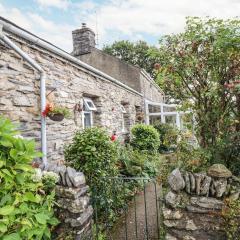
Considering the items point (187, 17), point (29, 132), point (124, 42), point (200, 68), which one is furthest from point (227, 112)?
point (124, 42)

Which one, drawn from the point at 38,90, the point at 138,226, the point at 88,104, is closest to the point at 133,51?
the point at 88,104

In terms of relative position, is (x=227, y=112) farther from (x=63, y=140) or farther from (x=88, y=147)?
(x=63, y=140)

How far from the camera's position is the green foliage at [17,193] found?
2544 mm

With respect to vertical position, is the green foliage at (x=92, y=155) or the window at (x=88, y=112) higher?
the window at (x=88, y=112)

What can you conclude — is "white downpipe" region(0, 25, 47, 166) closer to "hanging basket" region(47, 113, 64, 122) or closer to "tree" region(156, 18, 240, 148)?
"hanging basket" region(47, 113, 64, 122)

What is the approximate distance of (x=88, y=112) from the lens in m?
7.73

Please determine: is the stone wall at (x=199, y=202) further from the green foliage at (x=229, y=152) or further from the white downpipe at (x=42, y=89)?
the white downpipe at (x=42, y=89)

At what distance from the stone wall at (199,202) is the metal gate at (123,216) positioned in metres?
0.46

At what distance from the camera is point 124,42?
1155 inches

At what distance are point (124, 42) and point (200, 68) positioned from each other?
2665cm

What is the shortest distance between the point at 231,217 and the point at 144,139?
792 cm

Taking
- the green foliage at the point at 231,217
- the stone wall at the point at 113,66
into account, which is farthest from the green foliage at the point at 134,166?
the stone wall at the point at 113,66

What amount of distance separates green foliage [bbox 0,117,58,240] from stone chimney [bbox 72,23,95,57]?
10798 mm

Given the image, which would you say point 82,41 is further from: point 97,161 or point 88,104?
point 97,161
